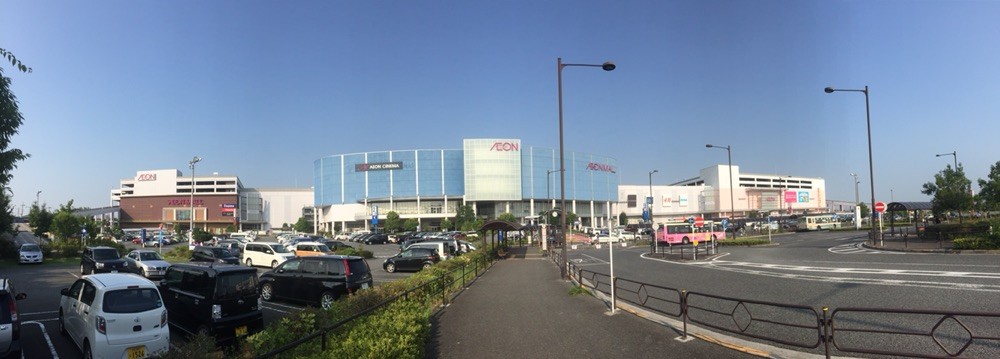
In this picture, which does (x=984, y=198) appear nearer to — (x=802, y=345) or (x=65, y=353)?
(x=802, y=345)

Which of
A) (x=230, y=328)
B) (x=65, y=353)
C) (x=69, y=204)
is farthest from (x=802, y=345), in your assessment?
(x=69, y=204)

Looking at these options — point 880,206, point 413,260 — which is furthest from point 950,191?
point 413,260

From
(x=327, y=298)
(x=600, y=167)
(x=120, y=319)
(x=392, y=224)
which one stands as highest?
(x=600, y=167)

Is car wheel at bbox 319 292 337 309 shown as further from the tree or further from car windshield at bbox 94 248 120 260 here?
the tree

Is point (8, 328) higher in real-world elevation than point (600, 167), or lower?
lower

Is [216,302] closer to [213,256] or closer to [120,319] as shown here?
[120,319]

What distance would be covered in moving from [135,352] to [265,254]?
21863 mm

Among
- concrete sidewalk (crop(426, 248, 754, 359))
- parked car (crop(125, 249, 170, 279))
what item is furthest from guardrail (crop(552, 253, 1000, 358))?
parked car (crop(125, 249, 170, 279))

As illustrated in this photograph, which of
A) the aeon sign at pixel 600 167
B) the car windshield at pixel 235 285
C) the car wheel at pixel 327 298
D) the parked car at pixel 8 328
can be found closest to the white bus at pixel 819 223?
the aeon sign at pixel 600 167

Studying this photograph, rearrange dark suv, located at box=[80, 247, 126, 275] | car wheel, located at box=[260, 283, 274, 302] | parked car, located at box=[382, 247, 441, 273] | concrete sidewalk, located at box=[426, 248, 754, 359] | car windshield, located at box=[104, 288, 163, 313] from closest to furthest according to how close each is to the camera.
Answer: concrete sidewalk, located at box=[426, 248, 754, 359], car windshield, located at box=[104, 288, 163, 313], car wheel, located at box=[260, 283, 274, 302], dark suv, located at box=[80, 247, 126, 275], parked car, located at box=[382, 247, 441, 273]

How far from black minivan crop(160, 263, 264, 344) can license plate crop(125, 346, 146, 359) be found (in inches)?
56.7

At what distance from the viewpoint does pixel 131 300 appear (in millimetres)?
9016

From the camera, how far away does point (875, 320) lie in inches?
389

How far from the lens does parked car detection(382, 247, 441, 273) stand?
27.2m
